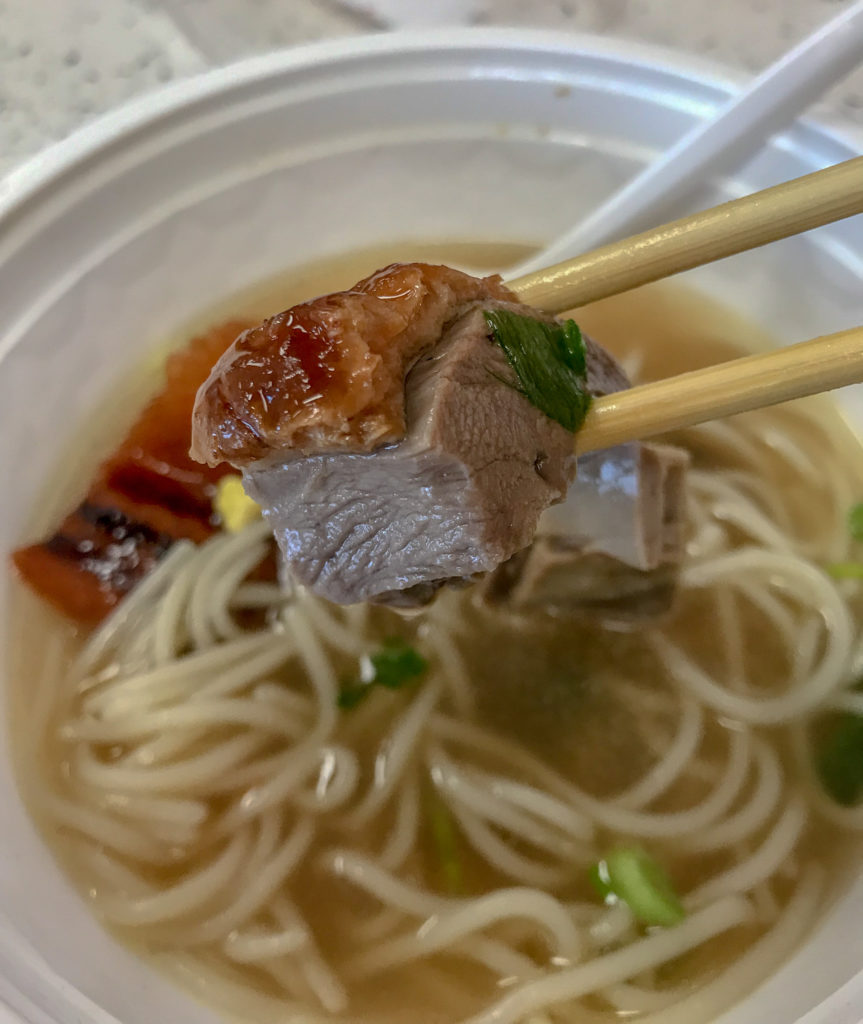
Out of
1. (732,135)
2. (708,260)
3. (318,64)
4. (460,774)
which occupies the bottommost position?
(460,774)

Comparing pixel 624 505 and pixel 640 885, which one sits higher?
pixel 624 505

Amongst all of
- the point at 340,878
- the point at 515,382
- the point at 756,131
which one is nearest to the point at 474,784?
the point at 340,878

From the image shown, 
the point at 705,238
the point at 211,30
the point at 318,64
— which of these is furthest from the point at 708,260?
the point at 211,30

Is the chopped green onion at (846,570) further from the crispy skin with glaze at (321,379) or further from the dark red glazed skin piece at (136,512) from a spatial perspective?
the dark red glazed skin piece at (136,512)

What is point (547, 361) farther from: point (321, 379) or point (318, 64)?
point (318, 64)

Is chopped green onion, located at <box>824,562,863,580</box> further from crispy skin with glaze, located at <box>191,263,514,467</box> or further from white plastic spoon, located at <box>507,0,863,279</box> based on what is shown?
crispy skin with glaze, located at <box>191,263,514,467</box>

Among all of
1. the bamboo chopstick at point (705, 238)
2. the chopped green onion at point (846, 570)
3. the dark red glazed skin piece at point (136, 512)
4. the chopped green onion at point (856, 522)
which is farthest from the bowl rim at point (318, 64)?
the chopped green onion at point (846, 570)
